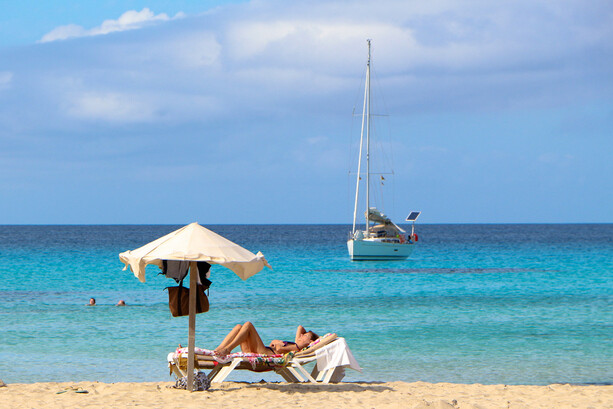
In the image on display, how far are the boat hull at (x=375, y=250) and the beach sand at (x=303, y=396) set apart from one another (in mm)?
37860

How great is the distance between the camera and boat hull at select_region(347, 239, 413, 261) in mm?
49594

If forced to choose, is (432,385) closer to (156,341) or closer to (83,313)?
(156,341)

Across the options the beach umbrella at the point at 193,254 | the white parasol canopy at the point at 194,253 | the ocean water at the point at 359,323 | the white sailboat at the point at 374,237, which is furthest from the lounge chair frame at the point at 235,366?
the white sailboat at the point at 374,237

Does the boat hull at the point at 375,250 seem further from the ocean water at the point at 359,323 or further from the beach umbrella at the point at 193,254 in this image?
the beach umbrella at the point at 193,254

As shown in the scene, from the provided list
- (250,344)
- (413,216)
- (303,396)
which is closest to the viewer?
(303,396)

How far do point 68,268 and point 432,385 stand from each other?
125 feet

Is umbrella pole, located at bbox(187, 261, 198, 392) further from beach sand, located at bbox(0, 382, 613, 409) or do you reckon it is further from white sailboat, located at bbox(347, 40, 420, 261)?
white sailboat, located at bbox(347, 40, 420, 261)

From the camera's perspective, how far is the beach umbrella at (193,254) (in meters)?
9.34

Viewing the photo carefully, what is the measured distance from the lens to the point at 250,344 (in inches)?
437

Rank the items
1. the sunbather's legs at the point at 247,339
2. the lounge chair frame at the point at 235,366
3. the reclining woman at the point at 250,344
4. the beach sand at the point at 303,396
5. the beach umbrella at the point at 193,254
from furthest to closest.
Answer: the sunbather's legs at the point at 247,339, the reclining woman at the point at 250,344, the lounge chair frame at the point at 235,366, the beach sand at the point at 303,396, the beach umbrella at the point at 193,254

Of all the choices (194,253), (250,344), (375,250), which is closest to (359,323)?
(250,344)

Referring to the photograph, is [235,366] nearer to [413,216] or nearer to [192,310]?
[192,310]

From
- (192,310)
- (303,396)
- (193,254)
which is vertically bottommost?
(303,396)

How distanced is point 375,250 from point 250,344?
39.0m
